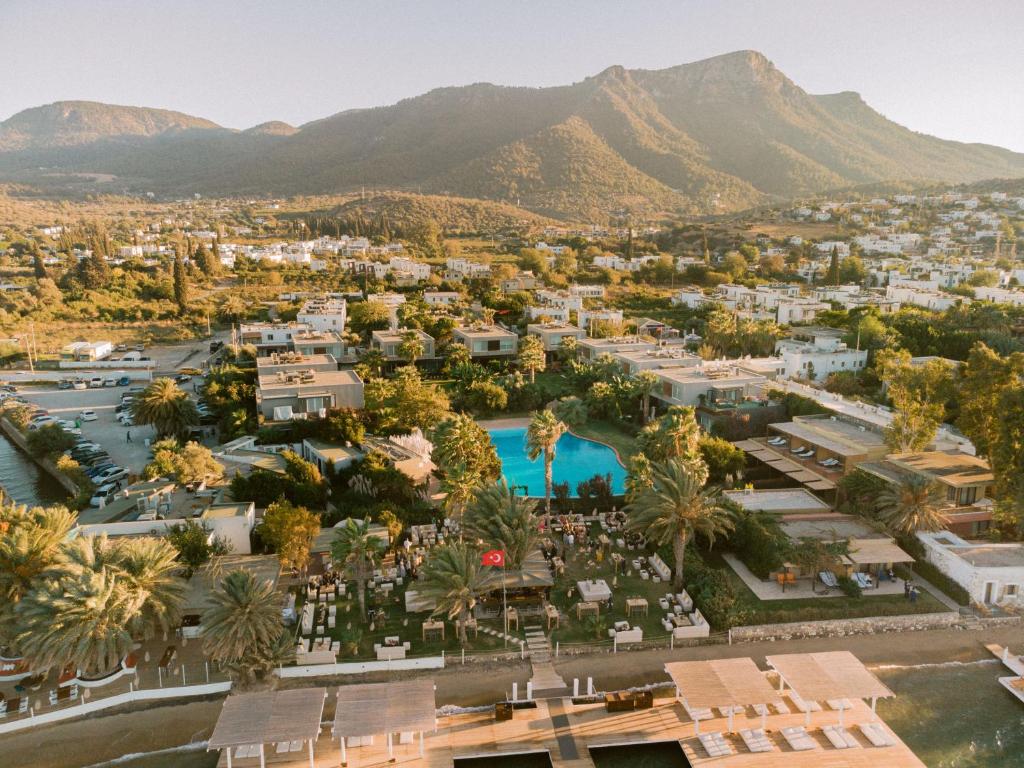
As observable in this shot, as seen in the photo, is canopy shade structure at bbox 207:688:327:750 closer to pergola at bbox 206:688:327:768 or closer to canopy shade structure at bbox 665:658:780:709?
pergola at bbox 206:688:327:768

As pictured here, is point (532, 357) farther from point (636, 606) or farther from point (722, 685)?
point (722, 685)

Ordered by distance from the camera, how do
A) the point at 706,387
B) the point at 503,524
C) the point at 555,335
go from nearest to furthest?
the point at 503,524 < the point at 706,387 < the point at 555,335

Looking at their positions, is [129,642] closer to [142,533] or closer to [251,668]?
[251,668]

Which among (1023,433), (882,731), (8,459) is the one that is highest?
(1023,433)

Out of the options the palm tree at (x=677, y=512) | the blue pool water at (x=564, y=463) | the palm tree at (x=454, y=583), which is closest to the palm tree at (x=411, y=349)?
the blue pool water at (x=564, y=463)

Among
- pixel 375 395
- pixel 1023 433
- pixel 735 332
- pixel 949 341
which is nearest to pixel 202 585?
pixel 375 395

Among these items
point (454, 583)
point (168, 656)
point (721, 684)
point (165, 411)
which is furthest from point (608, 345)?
point (168, 656)
